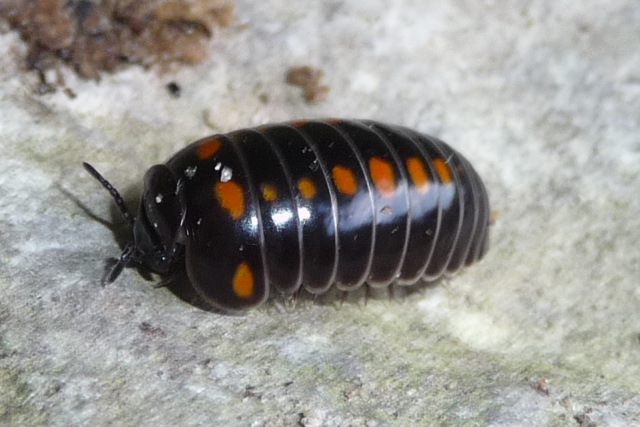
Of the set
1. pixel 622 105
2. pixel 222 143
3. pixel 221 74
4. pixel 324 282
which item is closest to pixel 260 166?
pixel 222 143

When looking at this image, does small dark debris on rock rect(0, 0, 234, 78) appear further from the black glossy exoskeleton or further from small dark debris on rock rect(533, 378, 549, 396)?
small dark debris on rock rect(533, 378, 549, 396)

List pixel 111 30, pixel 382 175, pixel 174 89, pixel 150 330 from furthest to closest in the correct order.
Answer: pixel 174 89 → pixel 111 30 → pixel 382 175 → pixel 150 330

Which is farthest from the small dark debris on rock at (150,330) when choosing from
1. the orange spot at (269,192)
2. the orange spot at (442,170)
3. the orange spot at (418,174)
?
the orange spot at (442,170)

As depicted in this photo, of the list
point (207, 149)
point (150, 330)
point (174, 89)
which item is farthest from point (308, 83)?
point (150, 330)

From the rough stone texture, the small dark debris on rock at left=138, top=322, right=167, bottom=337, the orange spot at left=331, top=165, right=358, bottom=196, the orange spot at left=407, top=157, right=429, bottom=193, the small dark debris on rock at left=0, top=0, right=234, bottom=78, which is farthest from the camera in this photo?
the small dark debris on rock at left=0, top=0, right=234, bottom=78

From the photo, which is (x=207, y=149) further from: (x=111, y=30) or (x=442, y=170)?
(x=111, y=30)

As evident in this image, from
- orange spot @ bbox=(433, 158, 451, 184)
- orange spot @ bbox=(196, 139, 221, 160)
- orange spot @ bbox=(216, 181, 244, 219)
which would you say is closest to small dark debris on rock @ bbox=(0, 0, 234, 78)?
orange spot @ bbox=(196, 139, 221, 160)
